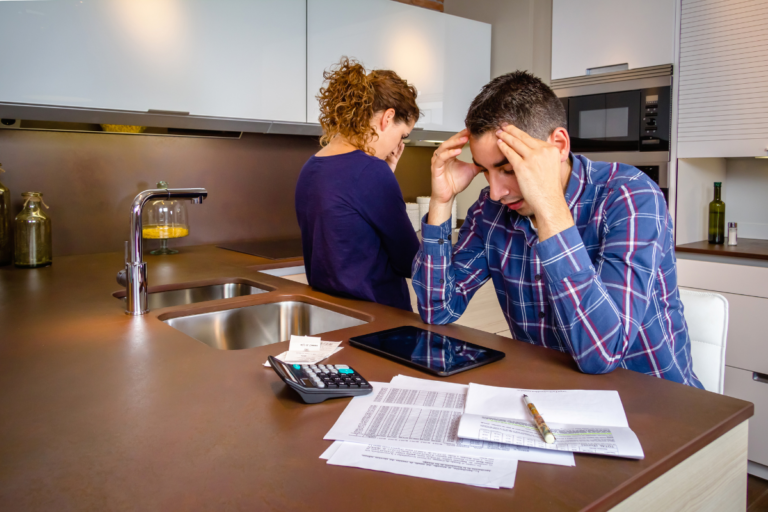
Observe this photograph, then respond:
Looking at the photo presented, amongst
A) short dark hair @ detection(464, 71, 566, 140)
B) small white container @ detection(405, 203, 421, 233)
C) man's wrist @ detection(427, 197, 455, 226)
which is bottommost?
man's wrist @ detection(427, 197, 455, 226)

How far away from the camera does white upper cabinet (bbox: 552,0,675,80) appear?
8.71 feet

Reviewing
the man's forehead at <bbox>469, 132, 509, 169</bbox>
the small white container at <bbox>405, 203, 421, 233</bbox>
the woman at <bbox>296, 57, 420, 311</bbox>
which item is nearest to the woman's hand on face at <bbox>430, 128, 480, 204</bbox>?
the man's forehead at <bbox>469, 132, 509, 169</bbox>

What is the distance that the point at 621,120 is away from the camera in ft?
9.28

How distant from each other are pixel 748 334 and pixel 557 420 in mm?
2088

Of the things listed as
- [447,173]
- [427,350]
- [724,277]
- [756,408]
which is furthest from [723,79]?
[427,350]

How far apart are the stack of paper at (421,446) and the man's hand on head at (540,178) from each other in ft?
1.27

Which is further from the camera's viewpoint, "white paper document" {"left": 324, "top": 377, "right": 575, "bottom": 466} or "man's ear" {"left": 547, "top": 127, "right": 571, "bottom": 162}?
"man's ear" {"left": 547, "top": 127, "right": 571, "bottom": 162}

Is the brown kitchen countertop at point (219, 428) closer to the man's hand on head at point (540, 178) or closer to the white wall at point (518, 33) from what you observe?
the man's hand on head at point (540, 178)

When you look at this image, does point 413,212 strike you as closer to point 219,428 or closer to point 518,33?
point 518,33

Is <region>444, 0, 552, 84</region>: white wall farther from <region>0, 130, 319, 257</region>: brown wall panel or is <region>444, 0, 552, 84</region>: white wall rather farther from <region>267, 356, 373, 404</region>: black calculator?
<region>267, 356, 373, 404</region>: black calculator

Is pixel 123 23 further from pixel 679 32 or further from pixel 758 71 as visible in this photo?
pixel 758 71

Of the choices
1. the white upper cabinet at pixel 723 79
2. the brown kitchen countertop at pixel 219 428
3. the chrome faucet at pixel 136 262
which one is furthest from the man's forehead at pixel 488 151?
the white upper cabinet at pixel 723 79

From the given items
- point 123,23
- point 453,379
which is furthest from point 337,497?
point 123,23

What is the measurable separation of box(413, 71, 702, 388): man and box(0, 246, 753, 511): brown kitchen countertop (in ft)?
0.37
